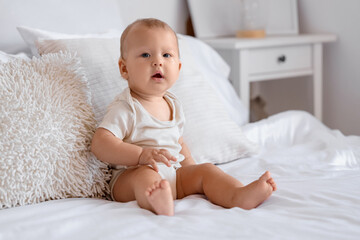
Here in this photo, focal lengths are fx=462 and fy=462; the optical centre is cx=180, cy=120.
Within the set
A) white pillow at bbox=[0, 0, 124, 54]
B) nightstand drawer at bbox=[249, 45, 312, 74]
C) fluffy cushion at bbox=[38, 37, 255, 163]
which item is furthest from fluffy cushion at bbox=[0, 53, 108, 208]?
nightstand drawer at bbox=[249, 45, 312, 74]

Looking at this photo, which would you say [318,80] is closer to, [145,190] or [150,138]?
[150,138]

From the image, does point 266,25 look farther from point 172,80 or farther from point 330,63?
point 172,80

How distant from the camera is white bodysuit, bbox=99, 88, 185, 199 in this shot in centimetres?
105

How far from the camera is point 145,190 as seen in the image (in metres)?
0.94

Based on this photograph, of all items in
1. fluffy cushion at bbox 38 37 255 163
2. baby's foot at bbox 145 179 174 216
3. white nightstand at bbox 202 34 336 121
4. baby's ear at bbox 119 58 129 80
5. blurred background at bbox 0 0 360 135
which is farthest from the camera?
blurred background at bbox 0 0 360 135

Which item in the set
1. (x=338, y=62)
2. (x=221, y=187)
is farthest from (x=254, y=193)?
(x=338, y=62)

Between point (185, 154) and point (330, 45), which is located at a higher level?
point (330, 45)

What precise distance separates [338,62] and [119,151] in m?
1.67

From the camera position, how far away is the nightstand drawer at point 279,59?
2080 mm

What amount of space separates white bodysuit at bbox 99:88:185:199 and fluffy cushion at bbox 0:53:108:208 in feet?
0.22

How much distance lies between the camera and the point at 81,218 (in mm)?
859

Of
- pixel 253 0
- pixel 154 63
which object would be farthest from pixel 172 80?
pixel 253 0

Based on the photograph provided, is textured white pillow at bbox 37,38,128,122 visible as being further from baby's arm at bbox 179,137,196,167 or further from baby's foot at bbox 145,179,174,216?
baby's foot at bbox 145,179,174,216

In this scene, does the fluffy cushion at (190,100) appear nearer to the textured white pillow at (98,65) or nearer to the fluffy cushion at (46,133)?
the textured white pillow at (98,65)
